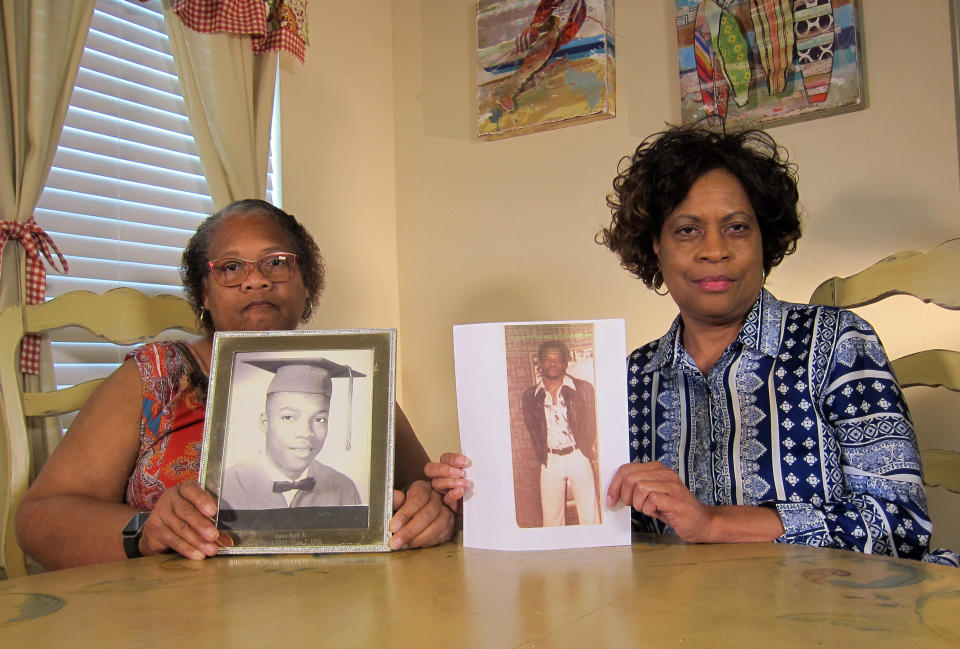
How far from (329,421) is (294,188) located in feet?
6.04

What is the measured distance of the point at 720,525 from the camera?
106 centimetres

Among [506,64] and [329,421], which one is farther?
[506,64]

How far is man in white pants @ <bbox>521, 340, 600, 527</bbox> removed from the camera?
39.3 inches

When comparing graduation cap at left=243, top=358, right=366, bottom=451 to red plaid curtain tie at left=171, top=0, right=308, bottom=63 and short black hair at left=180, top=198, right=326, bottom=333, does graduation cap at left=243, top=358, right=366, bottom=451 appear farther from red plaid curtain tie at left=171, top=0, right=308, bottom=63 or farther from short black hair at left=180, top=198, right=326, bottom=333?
red plaid curtain tie at left=171, top=0, right=308, bottom=63

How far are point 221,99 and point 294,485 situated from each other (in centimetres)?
172

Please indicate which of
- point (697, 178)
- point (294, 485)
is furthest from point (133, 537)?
point (697, 178)

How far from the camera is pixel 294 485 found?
1053 mm

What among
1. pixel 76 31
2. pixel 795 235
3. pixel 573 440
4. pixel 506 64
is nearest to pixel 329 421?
pixel 573 440

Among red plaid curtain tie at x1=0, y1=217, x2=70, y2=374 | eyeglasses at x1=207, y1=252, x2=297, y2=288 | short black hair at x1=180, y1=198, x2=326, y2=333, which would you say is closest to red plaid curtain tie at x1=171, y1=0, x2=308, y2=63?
red plaid curtain tie at x1=0, y1=217, x2=70, y2=374

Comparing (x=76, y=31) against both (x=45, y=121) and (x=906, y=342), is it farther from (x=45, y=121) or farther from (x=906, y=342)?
(x=906, y=342)

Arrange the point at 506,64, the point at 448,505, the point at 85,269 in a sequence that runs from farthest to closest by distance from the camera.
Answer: the point at 506,64 → the point at 85,269 → the point at 448,505

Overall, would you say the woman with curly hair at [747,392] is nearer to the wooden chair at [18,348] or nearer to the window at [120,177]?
the wooden chair at [18,348]

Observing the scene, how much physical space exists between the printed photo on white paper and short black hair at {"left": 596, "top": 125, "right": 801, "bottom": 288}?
632 mm

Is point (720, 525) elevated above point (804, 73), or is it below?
below
